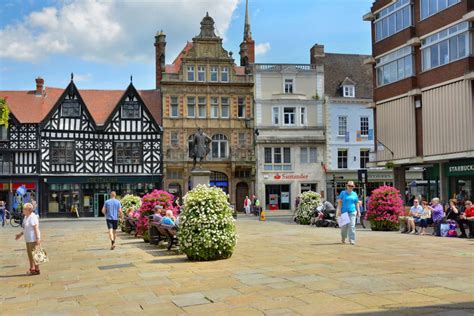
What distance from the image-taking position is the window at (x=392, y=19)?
3189cm

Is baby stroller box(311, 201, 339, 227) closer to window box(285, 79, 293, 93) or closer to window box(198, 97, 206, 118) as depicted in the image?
window box(198, 97, 206, 118)

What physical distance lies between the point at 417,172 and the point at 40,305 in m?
47.5

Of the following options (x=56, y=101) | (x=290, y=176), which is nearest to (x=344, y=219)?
(x=290, y=176)

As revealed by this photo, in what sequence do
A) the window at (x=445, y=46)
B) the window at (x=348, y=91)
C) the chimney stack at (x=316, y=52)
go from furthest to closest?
1. the chimney stack at (x=316, y=52)
2. the window at (x=348, y=91)
3. the window at (x=445, y=46)

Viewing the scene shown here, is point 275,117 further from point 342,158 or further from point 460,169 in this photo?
point 460,169

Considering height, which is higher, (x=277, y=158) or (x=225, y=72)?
(x=225, y=72)

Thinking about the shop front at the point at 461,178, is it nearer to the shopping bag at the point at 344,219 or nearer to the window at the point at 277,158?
the shopping bag at the point at 344,219

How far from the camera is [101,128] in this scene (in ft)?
160

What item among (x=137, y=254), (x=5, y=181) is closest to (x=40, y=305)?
(x=137, y=254)

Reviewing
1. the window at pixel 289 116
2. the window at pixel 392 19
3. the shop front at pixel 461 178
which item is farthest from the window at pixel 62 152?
the shop front at pixel 461 178

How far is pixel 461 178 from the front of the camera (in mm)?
29594

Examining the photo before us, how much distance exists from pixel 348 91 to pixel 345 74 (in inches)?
93.3

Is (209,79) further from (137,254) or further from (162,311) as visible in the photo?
(162,311)

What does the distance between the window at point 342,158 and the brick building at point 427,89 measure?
54.3 feet
